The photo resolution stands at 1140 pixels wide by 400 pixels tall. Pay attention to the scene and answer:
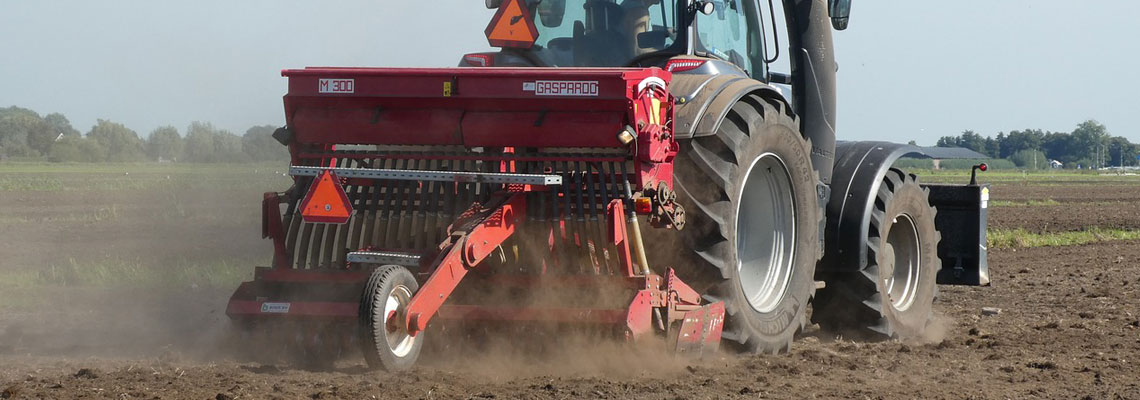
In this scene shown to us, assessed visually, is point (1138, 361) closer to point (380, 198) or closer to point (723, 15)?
point (723, 15)

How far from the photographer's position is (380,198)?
6059mm

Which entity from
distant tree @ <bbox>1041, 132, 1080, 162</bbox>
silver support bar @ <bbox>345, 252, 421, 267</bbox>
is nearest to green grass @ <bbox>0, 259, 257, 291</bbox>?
silver support bar @ <bbox>345, 252, 421, 267</bbox>

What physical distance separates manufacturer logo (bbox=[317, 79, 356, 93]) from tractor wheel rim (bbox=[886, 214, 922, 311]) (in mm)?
3844

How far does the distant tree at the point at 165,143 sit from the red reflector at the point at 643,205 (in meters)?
8.89

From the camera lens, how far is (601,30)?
670 centimetres

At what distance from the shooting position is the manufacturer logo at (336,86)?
232 inches

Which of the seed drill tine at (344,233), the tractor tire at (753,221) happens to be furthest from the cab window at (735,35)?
the seed drill tine at (344,233)

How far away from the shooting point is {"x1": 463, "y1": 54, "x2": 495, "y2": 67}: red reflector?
22.8ft

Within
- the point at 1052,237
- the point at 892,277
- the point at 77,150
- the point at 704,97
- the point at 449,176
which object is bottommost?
the point at 1052,237

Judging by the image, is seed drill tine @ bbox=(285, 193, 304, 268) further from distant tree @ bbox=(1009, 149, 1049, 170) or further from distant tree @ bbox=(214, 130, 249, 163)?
distant tree @ bbox=(1009, 149, 1049, 170)

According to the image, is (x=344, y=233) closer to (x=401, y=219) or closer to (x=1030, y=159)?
(x=401, y=219)

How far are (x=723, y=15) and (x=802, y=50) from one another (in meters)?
0.71

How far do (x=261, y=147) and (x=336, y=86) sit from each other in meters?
4.77

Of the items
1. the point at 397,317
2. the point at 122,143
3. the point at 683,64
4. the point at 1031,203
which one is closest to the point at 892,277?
the point at 683,64
